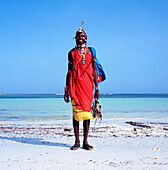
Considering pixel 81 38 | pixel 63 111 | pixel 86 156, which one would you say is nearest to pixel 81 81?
pixel 81 38

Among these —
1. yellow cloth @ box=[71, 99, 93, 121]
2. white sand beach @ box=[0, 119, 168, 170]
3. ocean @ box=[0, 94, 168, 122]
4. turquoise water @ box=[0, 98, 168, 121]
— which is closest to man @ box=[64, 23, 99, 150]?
yellow cloth @ box=[71, 99, 93, 121]

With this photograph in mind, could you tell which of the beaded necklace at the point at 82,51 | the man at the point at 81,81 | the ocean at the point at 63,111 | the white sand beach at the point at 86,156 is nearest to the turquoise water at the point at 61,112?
the ocean at the point at 63,111

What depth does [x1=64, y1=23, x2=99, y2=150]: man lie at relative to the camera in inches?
207

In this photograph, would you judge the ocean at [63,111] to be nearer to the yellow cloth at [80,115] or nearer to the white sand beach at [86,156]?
the white sand beach at [86,156]

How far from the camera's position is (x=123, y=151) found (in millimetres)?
5035

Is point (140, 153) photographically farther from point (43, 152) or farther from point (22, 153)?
point (22, 153)

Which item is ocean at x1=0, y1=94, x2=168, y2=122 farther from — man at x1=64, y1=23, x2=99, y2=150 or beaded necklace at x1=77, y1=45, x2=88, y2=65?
beaded necklace at x1=77, y1=45, x2=88, y2=65

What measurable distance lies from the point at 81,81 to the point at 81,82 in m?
0.02

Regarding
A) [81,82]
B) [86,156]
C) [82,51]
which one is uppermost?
[82,51]

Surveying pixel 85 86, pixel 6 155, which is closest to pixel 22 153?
pixel 6 155

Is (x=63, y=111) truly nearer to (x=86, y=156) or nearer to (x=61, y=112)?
(x=61, y=112)

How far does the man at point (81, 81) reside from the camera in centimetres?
527

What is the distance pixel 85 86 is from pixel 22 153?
1652 millimetres

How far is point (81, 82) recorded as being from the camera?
208 inches
